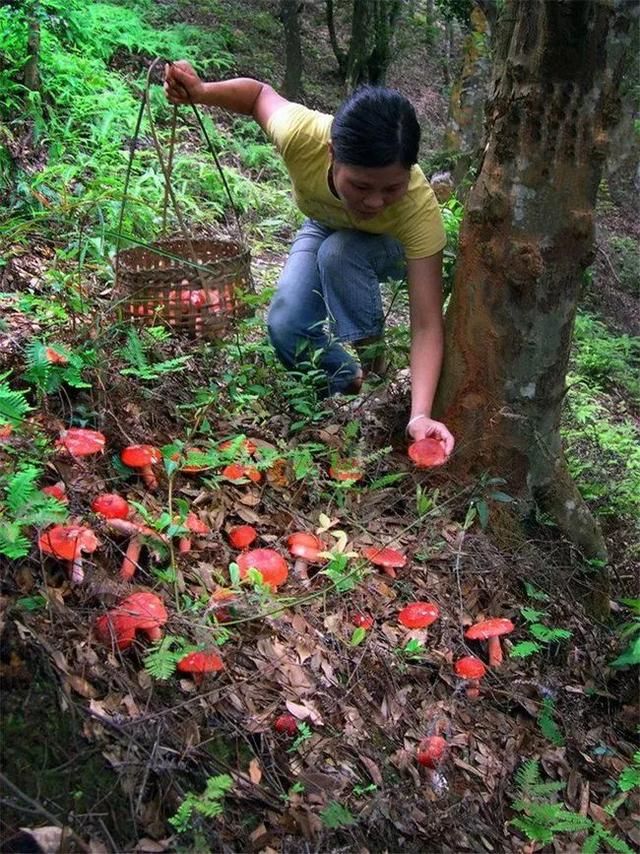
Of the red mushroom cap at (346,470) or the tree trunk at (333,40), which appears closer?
the red mushroom cap at (346,470)

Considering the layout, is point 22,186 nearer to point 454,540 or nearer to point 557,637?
point 454,540

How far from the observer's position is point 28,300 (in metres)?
3.52

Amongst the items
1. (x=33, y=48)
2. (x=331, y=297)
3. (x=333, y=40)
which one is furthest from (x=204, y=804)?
(x=333, y=40)

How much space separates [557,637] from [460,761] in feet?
2.29

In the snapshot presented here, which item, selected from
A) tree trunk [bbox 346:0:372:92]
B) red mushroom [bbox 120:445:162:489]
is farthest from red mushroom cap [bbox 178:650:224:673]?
tree trunk [bbox 346:0:372:92]

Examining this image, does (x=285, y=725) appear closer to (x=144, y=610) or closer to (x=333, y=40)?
(x=144, y=610)

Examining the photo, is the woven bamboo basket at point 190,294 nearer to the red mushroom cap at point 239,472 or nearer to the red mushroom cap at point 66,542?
the red mushroom cap at point 239,472

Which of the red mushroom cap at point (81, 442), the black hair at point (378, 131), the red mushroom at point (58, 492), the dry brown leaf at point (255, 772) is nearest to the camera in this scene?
the dry brown leaf at point (255, 772)

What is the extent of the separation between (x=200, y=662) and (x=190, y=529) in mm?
635

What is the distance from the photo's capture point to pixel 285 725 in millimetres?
2176

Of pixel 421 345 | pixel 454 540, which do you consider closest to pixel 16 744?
pixel 454 540

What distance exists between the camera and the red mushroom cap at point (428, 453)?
3027 mm

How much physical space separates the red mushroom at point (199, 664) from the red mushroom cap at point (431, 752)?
0.70m

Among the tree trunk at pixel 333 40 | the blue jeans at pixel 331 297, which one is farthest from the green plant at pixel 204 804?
the tree trunk at pixel 333 40
